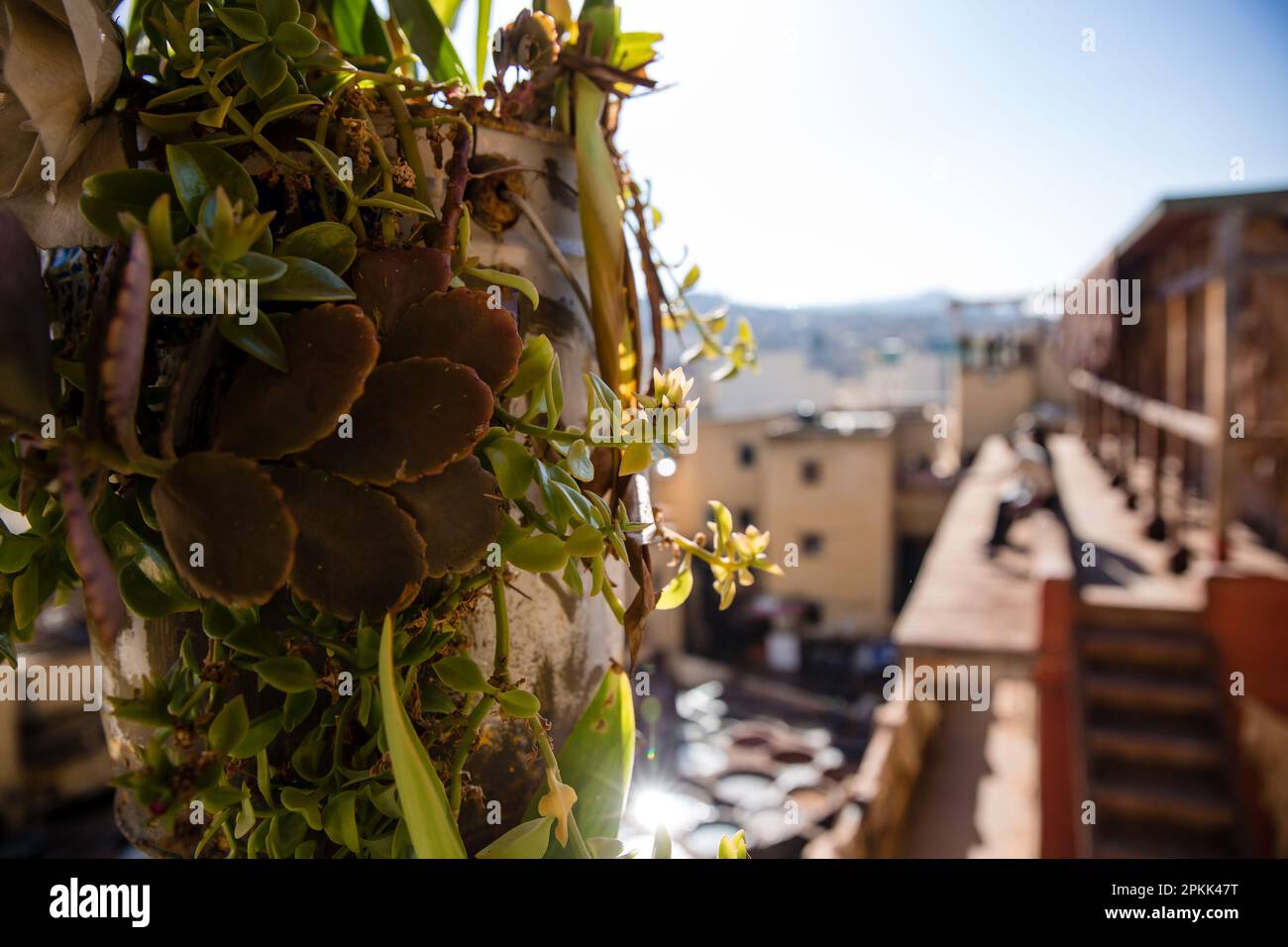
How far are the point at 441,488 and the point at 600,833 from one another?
0.17 meters

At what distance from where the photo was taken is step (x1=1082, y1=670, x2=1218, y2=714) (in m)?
2.34

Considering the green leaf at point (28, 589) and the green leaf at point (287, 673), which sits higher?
the green leaf at point (28, 589)

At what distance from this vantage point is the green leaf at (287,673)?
0.89 ft

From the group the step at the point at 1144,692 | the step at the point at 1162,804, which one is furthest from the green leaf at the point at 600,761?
the step at the point at 1144,692

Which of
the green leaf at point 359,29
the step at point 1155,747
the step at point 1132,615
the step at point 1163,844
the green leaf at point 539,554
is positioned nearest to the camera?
the green leaf at point 539,554

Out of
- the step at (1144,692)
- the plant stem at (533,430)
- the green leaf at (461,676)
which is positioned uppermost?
the plant stem at (533,430)

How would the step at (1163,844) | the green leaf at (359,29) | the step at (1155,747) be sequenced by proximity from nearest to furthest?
the green leaf at (359,29)
the step at (1163,844)
the step at (1155,747)

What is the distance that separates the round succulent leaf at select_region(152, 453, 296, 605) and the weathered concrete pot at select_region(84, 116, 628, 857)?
4.2 inches

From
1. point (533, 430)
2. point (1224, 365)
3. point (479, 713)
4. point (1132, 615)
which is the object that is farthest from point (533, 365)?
point (1132, 615)

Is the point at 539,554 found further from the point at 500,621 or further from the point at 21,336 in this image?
the point at 21,336

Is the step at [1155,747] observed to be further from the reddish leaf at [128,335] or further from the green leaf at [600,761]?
the reddish leaf at [128,335]

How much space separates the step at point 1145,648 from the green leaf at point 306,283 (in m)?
2.69

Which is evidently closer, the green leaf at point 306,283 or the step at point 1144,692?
the green leaf at point 306,283

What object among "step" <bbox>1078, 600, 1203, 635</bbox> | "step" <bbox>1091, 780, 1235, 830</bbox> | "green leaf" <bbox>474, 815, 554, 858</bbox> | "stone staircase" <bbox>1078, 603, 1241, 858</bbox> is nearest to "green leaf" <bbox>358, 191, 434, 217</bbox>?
"green leaf" <bbox>474, 815, 554, 858</bbox>
